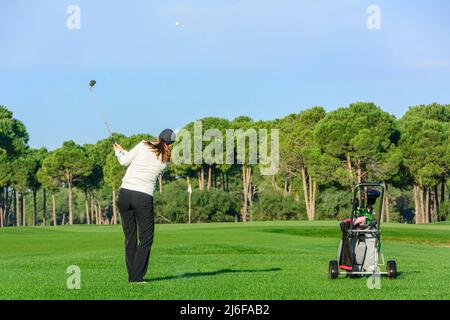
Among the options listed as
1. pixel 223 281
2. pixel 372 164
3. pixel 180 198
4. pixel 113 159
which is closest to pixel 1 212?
pixel 113 159

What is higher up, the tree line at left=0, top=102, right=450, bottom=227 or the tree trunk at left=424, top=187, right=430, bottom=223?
the tree line at left=0, top=102, right=450, bottom=227

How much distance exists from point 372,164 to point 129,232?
7344 centimetres

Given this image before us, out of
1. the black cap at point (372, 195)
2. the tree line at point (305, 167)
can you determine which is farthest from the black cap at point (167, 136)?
the tree line at point (305, 167)

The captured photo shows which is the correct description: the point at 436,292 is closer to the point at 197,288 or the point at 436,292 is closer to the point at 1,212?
the point at 197,288

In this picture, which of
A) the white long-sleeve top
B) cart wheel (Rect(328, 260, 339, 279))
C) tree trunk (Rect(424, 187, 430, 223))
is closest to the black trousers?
the white long-sleeve top

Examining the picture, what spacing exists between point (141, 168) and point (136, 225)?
991mm

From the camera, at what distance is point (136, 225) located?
14328 mm

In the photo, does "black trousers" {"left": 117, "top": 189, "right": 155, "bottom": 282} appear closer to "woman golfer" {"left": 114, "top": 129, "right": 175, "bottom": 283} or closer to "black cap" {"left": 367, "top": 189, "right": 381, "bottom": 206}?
"woman golfer" {"left": 114, "top": 129, "right": 175, "bottom": 283}

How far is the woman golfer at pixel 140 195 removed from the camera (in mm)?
14016

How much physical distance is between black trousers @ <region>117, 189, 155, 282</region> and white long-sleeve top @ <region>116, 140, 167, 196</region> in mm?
122

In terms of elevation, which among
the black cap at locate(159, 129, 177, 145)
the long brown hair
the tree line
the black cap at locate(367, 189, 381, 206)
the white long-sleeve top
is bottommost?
the black cap at locate(367, 189, 381, 206)

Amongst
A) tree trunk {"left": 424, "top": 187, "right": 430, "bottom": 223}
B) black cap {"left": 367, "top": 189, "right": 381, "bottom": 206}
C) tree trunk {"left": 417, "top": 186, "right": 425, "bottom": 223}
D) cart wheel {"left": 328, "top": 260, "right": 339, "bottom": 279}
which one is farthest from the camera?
tree trunk {"left": 417, "top": 186, "right": 425, "bottom": 223}

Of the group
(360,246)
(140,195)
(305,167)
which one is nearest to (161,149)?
(140,195)

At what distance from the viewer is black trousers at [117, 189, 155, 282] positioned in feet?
45.9
